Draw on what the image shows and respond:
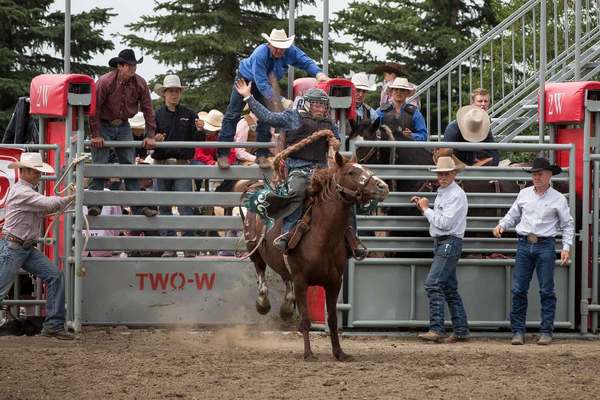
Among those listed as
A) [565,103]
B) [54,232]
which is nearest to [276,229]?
[54,232]

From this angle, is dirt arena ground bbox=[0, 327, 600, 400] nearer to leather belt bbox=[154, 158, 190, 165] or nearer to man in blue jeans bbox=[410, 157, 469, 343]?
man in blue jeans bbox=[410, 157, 469, 343]

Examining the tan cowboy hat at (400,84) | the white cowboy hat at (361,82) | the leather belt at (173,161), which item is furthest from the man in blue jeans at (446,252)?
the leather belt at (173,161)

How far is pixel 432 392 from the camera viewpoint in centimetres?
934

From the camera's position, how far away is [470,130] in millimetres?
14039

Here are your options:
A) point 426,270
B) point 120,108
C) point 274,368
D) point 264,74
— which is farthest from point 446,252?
point 120,108

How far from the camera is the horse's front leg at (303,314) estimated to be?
11.2 metres

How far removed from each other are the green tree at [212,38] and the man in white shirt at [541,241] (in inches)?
637

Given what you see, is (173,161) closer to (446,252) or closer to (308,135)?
(308,135)

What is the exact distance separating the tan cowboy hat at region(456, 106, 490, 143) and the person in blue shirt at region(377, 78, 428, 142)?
0.69 m

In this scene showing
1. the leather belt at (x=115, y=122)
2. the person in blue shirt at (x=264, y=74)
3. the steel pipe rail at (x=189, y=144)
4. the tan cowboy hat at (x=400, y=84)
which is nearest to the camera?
the steel pipe rail at (x=189, y=144)

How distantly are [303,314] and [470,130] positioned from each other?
3.86m

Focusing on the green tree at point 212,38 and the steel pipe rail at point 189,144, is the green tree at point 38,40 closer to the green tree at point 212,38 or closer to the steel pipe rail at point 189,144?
the green tree at point 212,38

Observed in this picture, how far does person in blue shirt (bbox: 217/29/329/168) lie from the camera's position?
1335cm

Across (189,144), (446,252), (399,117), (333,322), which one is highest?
(399,117)
